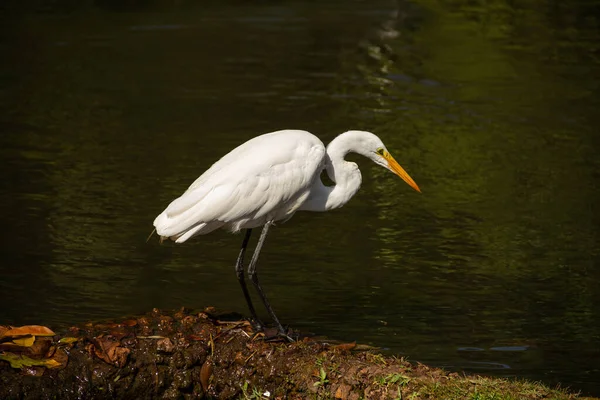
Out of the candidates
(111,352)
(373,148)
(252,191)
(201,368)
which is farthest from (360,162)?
(111,352)

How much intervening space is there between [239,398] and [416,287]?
274cm

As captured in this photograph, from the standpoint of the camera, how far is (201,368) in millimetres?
5965

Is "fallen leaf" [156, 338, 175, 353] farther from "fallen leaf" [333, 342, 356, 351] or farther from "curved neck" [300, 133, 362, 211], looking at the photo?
"curved neck" [300, 133, 362, 211]

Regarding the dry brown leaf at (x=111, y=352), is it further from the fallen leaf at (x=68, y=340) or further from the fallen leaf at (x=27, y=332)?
the fallen leaf at (x=27, y=332)

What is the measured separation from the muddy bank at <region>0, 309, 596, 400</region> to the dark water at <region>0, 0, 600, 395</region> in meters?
1.35

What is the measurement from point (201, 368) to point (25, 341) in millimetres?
1021

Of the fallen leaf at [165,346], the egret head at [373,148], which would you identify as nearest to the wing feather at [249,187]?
the egret head at [373,148]

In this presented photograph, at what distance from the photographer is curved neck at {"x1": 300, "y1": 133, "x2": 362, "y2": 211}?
697 centimetres

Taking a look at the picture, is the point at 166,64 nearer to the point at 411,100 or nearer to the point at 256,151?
the point at 411,100

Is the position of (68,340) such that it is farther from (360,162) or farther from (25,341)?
(360,162)

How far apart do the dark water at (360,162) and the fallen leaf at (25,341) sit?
1.84m

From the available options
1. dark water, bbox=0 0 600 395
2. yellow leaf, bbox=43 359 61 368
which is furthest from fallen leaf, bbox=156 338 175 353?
dark water, bbox=0 0 600 395

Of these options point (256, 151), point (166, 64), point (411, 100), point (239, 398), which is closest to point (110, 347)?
point (239, 398)

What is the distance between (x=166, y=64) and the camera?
15484 mm
